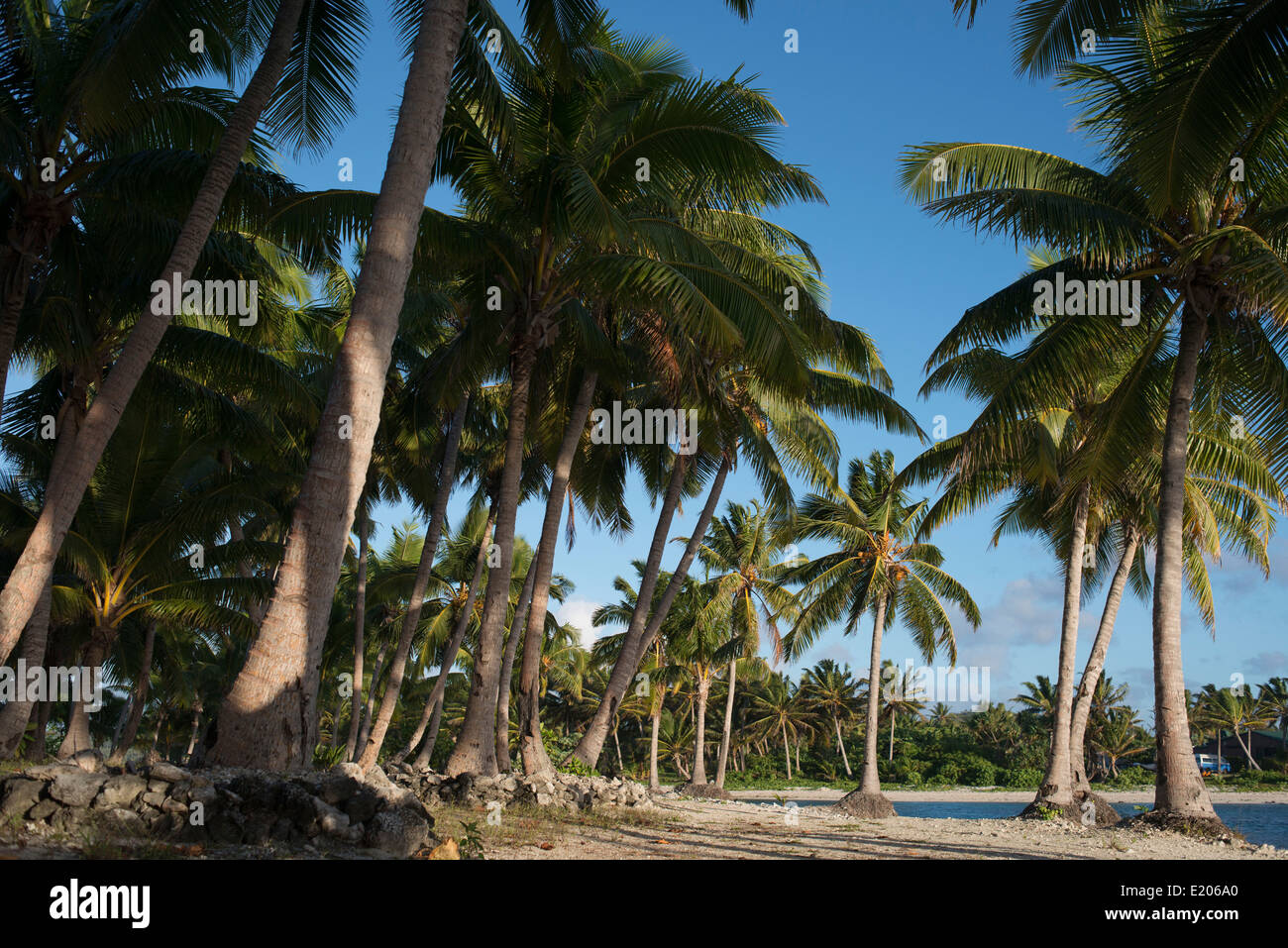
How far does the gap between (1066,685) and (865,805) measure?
7.46 meters

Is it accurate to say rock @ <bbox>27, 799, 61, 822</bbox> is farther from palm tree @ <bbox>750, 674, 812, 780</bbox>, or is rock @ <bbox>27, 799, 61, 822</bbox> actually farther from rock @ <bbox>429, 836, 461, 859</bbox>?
palm tree @ <bbox>750, 674, 812, 780</bbox>

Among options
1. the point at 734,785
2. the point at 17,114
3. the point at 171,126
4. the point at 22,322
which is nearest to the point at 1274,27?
the point at 171,126

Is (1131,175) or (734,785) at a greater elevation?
(1131,175)

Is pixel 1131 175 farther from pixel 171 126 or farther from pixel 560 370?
pixel 171 126

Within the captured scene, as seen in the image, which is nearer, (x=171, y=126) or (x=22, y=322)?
(x=171, y=126)

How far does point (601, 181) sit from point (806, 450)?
1058cm

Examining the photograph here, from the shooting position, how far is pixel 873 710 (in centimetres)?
2638

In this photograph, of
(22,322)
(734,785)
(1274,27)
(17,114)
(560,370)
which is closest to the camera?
(1274,27)

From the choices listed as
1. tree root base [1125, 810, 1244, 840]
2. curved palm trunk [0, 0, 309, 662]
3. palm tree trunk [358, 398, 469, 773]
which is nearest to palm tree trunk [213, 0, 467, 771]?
curved palm trunk [0, 0, 309, 662]

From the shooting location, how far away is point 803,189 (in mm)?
13352

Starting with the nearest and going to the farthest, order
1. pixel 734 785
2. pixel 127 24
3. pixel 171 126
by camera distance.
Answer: pixel 127 24 < pixel 171 126 < pixel 734 785

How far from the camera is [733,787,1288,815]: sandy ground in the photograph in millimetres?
54344

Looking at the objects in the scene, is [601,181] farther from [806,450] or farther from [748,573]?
[748,573]
